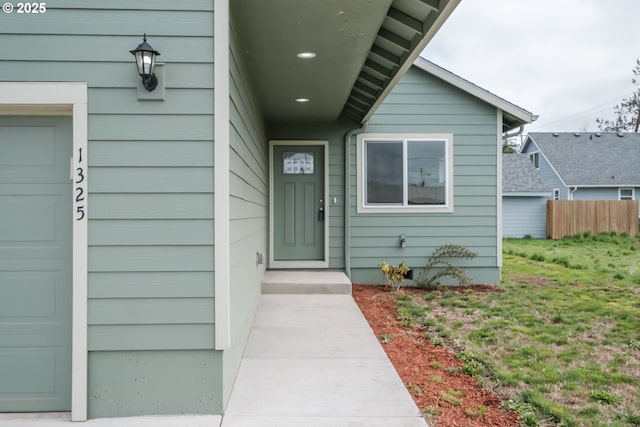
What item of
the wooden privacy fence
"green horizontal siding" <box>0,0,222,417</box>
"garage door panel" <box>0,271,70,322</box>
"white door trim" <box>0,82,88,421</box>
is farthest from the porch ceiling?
the wooden privacy fence

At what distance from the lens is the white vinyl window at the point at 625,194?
61.4ft

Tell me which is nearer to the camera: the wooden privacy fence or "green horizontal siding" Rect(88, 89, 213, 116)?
"green horizontal siding" Rect(88, 89, 213, 116)

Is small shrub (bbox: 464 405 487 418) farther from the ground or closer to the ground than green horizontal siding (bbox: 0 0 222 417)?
closer to the ground

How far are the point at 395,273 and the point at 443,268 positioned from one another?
849 millimetres

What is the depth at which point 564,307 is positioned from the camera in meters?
5.58

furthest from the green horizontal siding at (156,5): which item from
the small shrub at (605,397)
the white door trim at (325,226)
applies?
the white door trim at (325,226)

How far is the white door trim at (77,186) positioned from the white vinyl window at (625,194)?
21.2 meters

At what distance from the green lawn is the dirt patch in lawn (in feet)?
0.37

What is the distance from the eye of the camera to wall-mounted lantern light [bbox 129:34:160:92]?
249 cm

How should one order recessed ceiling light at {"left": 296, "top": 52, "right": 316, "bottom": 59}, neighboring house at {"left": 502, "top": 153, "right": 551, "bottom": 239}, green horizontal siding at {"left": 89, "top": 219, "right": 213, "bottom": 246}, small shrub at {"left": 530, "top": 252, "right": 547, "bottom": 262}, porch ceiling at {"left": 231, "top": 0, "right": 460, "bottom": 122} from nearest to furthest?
green horizontal siding at {"left": 89, "top": 219, "right": 213, "bottom": 246}
porch ceiling at {"left": 231, "top": 0, "right": 460, "bottom": 122}
recessed ceiling light at {"left": 296, "top": 52, "right": 316, "bottom": 59}
small shrub at {"left": 530, "top": 252, "right": 547, "bottom": 262}
neighboring house at {"left": 502, "top": 153, "right": 551, "bottom": 239}

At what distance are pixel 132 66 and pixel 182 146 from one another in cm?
54

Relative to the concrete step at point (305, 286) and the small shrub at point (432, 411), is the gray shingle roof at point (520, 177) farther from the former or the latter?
the small shrub at point (432, 411)

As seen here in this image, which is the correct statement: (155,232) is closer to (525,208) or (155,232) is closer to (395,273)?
(395,273)

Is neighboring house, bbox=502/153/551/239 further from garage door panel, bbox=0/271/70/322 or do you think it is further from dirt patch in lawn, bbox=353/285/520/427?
garage door panel, bbox=0/271/70/322
